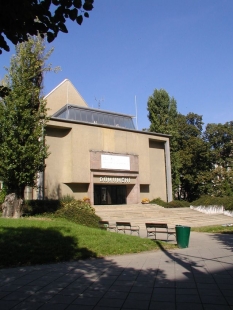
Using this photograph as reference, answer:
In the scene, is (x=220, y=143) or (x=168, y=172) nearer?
(x=168, y=172)

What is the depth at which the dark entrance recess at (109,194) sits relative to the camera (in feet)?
116

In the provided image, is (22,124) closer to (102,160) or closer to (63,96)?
(102,160)

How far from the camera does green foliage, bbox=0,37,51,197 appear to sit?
18844 millimetres

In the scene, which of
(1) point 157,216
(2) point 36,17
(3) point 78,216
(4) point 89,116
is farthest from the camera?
(4) point 89,116

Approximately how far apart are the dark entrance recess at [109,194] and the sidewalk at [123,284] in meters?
25.6

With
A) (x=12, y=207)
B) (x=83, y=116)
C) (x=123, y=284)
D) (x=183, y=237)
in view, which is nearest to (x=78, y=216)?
(x=12, y=207)

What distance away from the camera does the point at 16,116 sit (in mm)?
19172

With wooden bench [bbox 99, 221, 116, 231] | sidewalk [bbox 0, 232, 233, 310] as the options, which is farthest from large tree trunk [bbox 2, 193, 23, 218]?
sidewalk [bbox 0, 232, 233, 310]

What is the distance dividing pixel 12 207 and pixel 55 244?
985 centimetres

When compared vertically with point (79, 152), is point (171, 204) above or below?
below

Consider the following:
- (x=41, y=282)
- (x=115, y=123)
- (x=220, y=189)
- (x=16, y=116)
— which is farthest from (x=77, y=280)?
(x=220, y=189)

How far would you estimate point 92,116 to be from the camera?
38125mm

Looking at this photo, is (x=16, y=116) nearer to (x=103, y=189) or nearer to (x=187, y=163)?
(x=103, y=189)

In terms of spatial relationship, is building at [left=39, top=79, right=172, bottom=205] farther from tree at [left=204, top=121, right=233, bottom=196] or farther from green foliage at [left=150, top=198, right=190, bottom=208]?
tree at [left=204, top=121, right=233, bottom=196]
